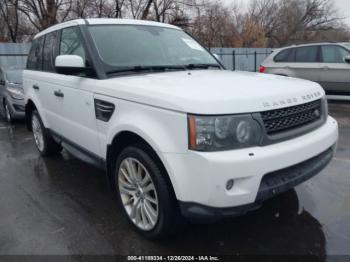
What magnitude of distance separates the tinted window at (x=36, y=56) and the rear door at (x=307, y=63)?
7.09 metres

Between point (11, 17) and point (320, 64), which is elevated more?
point (11, 17)

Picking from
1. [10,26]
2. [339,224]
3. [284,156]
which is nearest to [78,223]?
[284,156]

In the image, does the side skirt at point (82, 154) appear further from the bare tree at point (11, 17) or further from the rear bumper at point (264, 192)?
the bare tree at point (11, 17)

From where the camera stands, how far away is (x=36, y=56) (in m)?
5.18

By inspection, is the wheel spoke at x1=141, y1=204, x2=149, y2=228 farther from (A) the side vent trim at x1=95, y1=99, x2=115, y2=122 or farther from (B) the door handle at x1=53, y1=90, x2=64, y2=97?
(B) the door handle at x1=53, y1=90, x2=64, y2=97

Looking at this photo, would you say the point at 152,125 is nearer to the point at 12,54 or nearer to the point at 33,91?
the point at 33,91

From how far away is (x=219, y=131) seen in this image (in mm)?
2297

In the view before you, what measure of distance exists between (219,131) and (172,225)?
887 mm

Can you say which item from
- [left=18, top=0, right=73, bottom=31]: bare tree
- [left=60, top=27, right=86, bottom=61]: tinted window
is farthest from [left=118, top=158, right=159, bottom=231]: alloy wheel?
[left=18, top=0, right=73, bottom=31]: bare tree

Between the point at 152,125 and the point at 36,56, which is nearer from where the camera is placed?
the point at 152,125

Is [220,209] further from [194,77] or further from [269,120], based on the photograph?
[194,77]

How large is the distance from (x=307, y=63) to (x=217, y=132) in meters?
8.22

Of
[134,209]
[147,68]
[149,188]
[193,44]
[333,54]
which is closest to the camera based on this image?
[149,188]

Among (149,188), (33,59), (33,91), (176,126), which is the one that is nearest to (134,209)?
(149,188)
